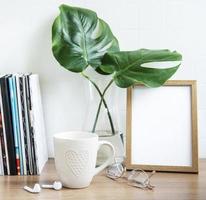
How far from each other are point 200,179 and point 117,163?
24 centimetres

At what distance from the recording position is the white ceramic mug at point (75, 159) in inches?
35.1

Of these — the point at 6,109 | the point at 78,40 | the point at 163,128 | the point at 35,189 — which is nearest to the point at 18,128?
the point at 6,109

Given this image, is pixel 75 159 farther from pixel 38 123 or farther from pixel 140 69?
pixel 140 69

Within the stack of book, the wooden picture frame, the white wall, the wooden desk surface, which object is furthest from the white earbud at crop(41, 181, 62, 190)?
the white wall

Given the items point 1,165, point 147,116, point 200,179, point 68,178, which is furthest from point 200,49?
point 1,165

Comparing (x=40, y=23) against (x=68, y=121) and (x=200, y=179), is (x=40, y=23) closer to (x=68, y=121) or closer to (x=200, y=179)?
(x=68, y=121)

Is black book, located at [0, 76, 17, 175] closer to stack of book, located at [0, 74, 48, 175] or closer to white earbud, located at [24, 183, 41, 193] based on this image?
stack of book, located at [0, 74, 48, 175]

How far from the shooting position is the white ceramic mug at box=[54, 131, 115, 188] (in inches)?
35.1

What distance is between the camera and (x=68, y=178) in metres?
0.91

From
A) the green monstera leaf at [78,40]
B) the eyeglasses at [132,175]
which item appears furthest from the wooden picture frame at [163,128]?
the green monstera leaf at [78,40]

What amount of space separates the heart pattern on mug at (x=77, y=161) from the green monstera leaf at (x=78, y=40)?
292 millimetres

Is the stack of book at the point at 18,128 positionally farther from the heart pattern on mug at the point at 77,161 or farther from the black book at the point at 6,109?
the heart pattern on mug at the point at 77,161

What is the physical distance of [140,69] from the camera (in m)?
1.05

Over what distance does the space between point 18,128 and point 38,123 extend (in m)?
0.07
